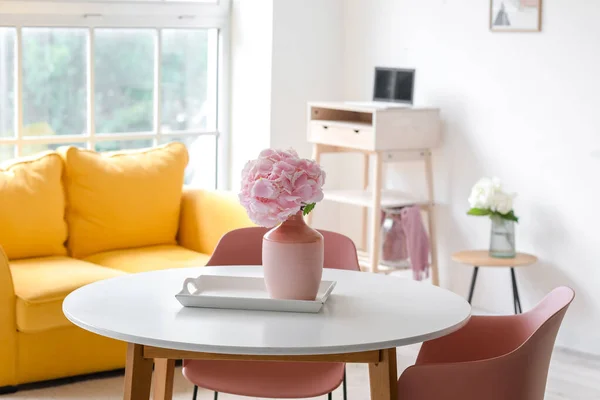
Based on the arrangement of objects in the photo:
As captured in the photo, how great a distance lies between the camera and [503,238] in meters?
4.18

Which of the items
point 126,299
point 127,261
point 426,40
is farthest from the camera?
point 426,40

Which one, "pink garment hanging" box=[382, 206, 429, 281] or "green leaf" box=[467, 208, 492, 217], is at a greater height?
"green leaf" box=[467, 208, 492, 217]

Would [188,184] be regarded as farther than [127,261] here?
Yes

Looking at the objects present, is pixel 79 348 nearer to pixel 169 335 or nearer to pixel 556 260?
pixel 169 335

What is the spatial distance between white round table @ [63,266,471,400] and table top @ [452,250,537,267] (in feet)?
5.32

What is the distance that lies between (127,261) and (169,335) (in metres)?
2.05

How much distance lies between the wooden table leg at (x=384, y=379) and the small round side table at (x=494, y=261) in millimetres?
1882

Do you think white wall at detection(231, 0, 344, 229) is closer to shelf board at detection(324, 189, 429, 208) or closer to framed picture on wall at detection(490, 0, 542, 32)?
shelf board at detection(324, 189, 429, 208)

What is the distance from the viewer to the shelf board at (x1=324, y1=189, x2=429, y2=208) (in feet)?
15.0

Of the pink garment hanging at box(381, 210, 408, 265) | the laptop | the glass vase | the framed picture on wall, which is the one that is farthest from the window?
the glass vase

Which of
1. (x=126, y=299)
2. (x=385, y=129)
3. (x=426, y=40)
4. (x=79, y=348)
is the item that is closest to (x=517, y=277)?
(x=385, y=129)

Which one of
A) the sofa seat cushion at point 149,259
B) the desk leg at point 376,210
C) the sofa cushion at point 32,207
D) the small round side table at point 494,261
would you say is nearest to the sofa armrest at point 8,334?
the sofa cushion at point 32,207

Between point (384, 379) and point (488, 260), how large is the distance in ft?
6.69

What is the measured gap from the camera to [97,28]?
183 inches
